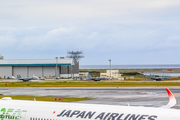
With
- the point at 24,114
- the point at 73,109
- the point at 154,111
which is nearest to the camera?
the point at 154,111

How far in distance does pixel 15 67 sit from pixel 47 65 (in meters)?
18.6

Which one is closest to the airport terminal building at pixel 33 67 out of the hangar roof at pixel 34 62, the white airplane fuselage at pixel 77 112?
the hangar roof at pixel 34 62

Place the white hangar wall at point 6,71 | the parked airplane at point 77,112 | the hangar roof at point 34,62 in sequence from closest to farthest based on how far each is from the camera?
the parked airplane at point 77,112 < the hangar roof at point 34,62 < the white hangar wall at point 6,71

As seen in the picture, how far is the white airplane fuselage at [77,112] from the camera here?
13102 mm

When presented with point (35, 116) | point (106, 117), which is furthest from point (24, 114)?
point (106, 117)

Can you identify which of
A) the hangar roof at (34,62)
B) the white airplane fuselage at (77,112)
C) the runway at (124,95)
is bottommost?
the runway at (124,95)

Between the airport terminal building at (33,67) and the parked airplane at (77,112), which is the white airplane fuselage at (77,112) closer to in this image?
the parked airplane at (77,112)

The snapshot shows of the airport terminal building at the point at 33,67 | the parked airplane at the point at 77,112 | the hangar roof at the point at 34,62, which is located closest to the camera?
the parked airplane at the point at 77,112

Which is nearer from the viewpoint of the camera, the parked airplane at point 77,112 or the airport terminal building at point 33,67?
the parked airplane at point 77,112

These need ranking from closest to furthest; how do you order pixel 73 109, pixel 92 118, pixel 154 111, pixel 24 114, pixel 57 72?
pixel 154 111
pixel 92 118
pixel 73 109
pixel 24 114
pixel 57 72

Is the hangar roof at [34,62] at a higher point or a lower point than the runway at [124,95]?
higher

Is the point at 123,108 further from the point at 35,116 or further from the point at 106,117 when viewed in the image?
the point at 35,116

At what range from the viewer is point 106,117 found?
13.9m

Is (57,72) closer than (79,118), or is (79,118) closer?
(79,118)
